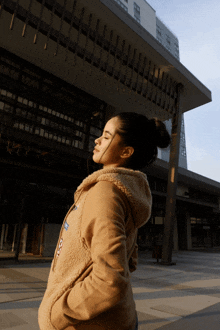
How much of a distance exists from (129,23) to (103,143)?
5973mm

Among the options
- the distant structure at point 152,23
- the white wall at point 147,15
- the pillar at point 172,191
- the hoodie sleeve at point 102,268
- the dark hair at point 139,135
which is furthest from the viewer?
the white wall at point 147,15

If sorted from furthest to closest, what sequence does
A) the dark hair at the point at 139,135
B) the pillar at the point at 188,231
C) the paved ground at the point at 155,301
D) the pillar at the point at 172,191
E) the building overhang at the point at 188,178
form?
the pillar at the point at 188,231 < the building overhang at the point at 188,178 < the pillar at the point at 172,191 < the paved ground at the point at 155,301 < the dark hair at the point at 139,135

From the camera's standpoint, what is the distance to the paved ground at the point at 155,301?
10.2ft

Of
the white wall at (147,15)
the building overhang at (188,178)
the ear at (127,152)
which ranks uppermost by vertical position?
the white wall at (147,15)

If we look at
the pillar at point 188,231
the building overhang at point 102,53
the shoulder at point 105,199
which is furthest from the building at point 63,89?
the pillar at point 188,231

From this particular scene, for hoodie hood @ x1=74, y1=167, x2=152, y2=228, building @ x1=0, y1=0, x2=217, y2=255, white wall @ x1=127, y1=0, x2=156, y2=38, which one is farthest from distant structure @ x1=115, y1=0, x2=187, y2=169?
hoodie hood @ x1=74, y1=167, x2=152, y2=228

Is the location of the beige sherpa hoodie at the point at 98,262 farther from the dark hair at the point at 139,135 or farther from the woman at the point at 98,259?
the dark hair at the point at 139,135

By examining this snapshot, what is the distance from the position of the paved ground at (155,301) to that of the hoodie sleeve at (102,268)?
2603 millimetres

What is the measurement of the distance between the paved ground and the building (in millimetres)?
3395

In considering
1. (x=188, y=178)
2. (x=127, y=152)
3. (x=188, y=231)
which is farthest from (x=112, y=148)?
(x=188, y=231)

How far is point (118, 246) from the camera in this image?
0.82 m

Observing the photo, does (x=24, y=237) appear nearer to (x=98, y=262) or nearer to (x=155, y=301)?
(x=155, y=301)

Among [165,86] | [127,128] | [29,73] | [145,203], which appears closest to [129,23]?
[165,86]

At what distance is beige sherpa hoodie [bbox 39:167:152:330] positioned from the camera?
2.64ft
